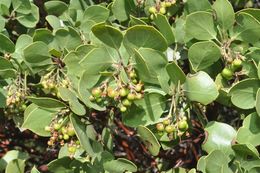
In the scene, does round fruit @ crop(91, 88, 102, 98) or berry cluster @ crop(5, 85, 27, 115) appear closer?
round fruit @ crop(91, 88, 102, 98)

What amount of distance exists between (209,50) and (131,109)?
31 centimetres

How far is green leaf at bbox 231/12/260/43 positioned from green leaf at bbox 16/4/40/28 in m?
0.85

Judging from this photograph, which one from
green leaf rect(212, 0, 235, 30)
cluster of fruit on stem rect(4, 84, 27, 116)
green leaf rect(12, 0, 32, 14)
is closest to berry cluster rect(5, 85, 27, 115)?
cluster of fruit on stem rect(4, 84, 27, 116)

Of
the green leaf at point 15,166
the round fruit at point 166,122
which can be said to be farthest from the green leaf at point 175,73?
the green leaf at point 15,166

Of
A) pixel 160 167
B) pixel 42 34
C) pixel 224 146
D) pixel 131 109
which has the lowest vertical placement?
pixel 160 167

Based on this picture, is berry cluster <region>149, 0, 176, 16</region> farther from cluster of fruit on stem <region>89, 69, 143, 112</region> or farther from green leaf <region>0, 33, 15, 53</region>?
green leaf <region>0, 33, 15, 53</region>

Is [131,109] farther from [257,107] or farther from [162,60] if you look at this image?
[257,107]

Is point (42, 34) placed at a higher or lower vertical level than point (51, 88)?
higher

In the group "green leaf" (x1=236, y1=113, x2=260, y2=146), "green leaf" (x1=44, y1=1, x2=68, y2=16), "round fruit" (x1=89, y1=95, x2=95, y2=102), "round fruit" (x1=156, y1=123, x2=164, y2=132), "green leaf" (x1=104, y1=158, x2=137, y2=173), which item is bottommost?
"green leaf" (x1=104, y1=158, x2=137, y2=173)

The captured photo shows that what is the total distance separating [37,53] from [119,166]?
1.60 feet

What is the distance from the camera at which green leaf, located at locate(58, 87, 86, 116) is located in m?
1.68

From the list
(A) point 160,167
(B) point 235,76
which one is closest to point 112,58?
(B) point 235,76

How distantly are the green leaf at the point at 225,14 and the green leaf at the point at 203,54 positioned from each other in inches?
3.5

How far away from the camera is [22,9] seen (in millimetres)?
2049
